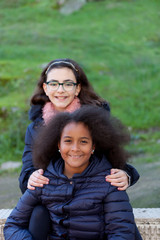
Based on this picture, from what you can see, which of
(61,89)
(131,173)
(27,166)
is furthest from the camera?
(61,89)

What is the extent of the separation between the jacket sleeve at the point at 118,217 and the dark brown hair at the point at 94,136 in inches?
10.8

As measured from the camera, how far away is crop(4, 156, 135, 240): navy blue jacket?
1.89 m

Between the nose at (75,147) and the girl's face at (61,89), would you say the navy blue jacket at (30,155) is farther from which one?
the nose at (75,147)

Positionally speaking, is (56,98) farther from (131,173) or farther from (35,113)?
(131,173)

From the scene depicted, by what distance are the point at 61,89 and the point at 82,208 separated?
37.3 inches

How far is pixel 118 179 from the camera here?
6.51 feet

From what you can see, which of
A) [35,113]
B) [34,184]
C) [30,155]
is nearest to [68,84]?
[35,113]

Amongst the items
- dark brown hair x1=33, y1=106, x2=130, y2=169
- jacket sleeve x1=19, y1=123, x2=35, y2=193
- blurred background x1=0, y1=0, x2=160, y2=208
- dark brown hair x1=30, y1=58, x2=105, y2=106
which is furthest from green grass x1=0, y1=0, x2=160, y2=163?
dark brown hair x1=33, y1=106, x2=130, y2=169

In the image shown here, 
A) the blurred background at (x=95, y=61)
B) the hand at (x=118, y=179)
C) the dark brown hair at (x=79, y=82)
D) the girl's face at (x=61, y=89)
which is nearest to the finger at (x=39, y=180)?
the hand at (x=118, y=179)

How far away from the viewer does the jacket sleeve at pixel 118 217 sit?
72.8 inches

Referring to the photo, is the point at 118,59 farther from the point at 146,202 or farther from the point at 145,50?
A: the point at 146,202

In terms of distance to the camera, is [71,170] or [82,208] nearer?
[82,208]

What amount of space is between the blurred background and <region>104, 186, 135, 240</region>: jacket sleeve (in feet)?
4.32

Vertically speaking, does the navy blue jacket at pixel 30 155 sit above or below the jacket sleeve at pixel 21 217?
above
